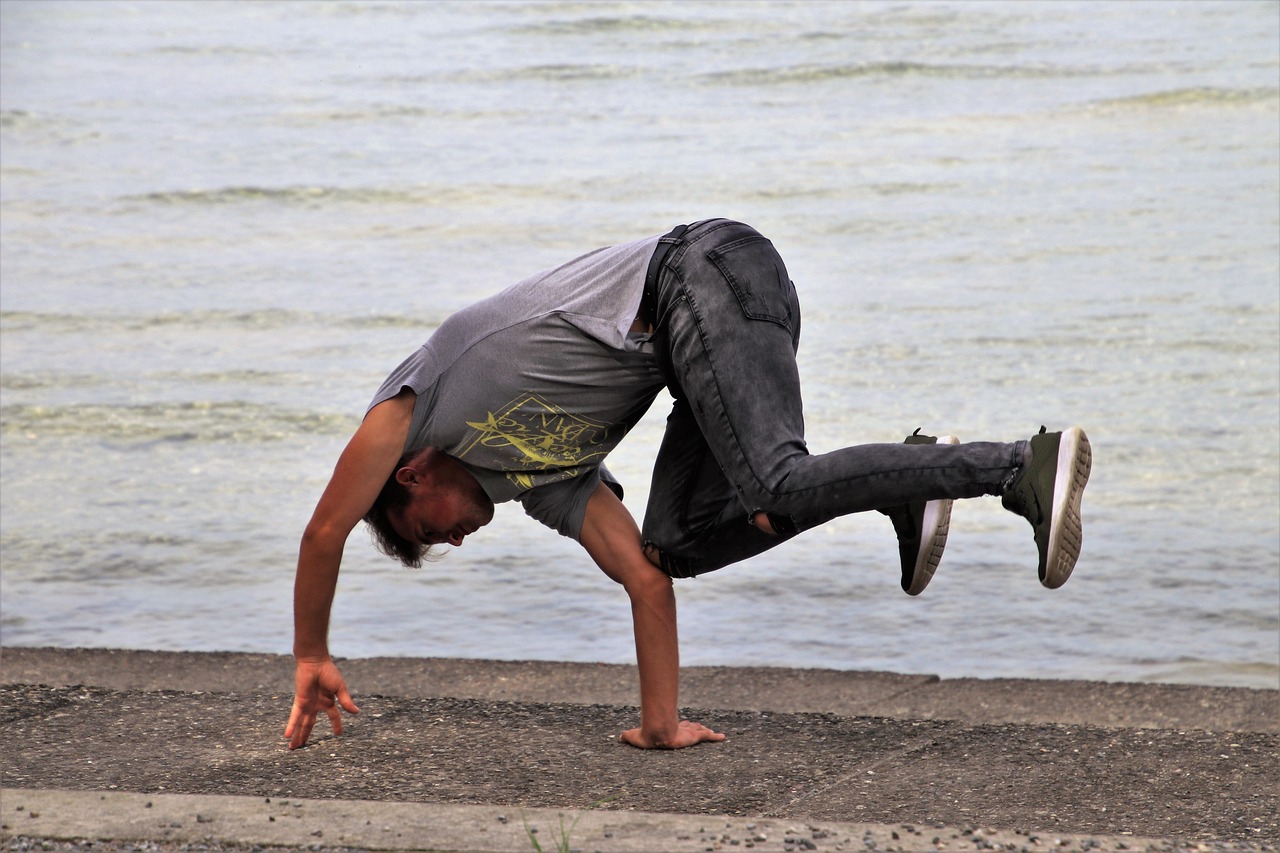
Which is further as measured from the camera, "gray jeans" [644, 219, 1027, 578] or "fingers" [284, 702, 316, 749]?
"fingers" [284, 702, 316, 749]

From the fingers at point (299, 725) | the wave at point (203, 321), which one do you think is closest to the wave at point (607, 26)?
the wave at point (203, 321)

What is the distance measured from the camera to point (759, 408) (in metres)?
3.22

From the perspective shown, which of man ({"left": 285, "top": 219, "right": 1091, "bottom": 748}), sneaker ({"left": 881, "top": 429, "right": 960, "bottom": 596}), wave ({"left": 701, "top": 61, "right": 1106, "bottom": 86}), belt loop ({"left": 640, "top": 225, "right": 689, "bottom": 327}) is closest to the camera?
man ({"left": 285, "top": 219, "right": 1091, "bottom": 748})

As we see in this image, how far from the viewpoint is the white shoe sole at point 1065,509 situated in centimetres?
306

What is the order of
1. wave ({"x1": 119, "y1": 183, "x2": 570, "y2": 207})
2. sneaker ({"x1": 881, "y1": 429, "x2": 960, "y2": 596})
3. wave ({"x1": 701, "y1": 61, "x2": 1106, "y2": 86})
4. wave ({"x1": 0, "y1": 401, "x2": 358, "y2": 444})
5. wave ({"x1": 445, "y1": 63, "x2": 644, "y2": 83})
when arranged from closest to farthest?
sneaker ({"x1": 881, "y1": 429, "x2": 960, "y2": 596}), wave ({"x1": 0, "y1": 401, "x2": 358, "y2": 444}), wave ({"x1": 119, "y1": 183, "x2": 570, "y2": 207}), wave ({"x1": 701, "y1": 61, "x2": 1106, "y2": 86}), wave ({"x1": 445, "y1": 63, "x2": 644, "y2": 83})

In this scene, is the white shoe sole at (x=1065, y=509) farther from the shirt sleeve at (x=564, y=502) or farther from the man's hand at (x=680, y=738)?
the shirt sleeve at (x=564, y=502)

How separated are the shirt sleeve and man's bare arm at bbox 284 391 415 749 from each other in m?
0.42

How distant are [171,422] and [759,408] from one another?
6380mm

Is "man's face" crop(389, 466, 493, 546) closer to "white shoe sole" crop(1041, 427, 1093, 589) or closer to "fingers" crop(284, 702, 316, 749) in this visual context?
"fingers" crop(284, 702, 316, 749)

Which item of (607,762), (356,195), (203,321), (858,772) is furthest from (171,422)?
(356,195)

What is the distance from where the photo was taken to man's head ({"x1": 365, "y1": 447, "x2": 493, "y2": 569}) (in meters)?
3.38

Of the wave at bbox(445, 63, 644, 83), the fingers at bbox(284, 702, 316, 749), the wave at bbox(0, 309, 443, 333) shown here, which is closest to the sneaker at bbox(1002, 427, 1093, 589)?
the fingers at bbox(284, 702, 316, 749)

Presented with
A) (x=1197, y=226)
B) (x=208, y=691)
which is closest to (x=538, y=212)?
(x=1197, y=226)

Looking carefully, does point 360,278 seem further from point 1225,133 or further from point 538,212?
point 1225,133
